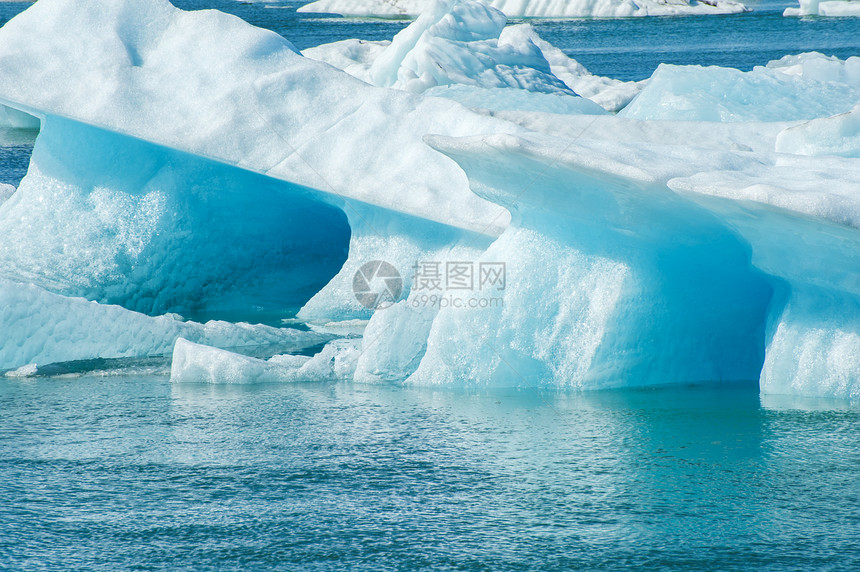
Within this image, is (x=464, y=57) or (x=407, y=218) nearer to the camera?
(x=407, y=218)

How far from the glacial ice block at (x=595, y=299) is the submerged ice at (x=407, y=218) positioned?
1 cm

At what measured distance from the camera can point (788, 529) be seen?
3.55 meters

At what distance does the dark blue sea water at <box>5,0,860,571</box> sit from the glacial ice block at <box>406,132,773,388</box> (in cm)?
18

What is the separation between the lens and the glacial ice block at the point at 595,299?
5.19 meters

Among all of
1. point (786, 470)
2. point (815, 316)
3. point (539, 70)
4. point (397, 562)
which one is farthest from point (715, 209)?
point (539, 70)

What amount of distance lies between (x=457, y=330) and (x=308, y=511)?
1929 mm

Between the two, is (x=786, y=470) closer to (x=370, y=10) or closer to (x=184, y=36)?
(x=184, y=36)

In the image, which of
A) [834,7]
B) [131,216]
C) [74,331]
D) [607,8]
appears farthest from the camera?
[607,8]

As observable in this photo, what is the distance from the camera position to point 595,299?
17.5 ft

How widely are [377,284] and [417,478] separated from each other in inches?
117

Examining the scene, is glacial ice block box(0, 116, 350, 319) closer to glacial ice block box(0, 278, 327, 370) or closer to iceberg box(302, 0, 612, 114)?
glacial ice block box(0, 278, 327, 370)

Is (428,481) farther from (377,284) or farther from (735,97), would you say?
(735,97)

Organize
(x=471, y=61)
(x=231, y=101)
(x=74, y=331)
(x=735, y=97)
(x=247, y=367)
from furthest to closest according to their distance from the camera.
A: (x=471, y=61)
(x=735, y=97)
(x=231, y=101)
(x=74, y=331)
(x=247, y=367)

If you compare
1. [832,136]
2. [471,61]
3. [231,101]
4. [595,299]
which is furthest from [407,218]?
[471,61]
